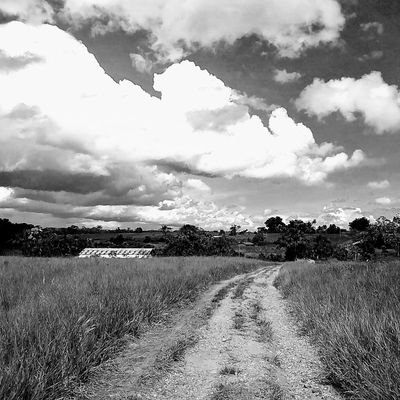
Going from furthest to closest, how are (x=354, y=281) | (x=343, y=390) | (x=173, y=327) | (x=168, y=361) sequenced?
1. (x=354, y=281)
2. (x=173, y=327)
3. (x=168, y=361)
4. (x=343, y=390)

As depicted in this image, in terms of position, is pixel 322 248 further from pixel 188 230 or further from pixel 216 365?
pixel 216 365

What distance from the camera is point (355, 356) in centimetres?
608

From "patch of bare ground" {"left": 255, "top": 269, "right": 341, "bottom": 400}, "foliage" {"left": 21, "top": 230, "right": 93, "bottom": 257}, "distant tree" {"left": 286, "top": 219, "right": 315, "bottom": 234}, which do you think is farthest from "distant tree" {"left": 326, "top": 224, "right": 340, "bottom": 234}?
"patch of bare ground" {"left": 255, "top": 269, "right": 341, "bottom": 400}

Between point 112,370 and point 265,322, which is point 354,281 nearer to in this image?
point 265,322

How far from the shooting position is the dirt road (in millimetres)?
5633

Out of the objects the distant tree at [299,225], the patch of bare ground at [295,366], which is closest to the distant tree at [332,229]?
the distant tree at [299,225]

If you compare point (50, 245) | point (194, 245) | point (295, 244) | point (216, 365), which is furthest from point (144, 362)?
point (295, 244)

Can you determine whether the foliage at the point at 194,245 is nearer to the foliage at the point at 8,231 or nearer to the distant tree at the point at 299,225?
the distant tree at the point at 299,225

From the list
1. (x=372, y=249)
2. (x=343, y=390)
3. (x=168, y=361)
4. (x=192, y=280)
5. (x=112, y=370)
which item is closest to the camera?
(x=343, y=390)

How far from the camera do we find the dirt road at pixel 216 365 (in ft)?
18.5

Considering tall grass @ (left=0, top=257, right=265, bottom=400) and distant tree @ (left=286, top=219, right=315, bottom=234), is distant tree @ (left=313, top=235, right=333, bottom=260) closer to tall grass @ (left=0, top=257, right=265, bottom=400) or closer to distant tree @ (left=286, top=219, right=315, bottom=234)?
distant tree @ (left=286, top=219, right=315, bottom=234)

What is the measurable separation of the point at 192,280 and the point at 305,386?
12.6 meters

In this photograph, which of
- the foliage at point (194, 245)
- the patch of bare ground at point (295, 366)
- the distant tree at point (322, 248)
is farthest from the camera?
the distant tree at point (322, 248)

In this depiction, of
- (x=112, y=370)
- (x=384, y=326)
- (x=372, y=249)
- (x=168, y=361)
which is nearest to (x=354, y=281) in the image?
(x=384, y=326)
